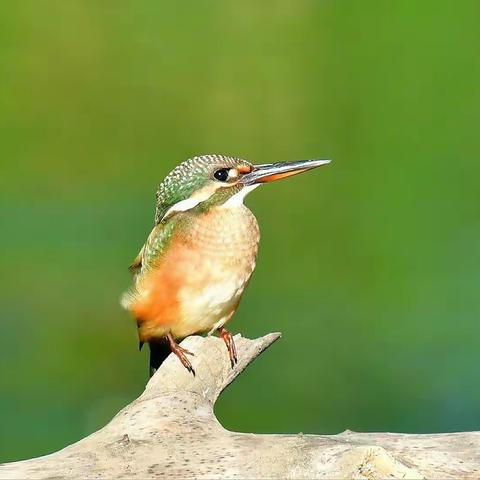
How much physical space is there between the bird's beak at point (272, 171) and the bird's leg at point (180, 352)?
0.40 m

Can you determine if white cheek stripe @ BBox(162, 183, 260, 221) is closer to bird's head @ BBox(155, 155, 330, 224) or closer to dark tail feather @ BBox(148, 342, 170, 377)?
bird's head @ BBox(155, 155, 330, 224)

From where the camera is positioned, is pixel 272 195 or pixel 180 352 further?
pixel 272 195

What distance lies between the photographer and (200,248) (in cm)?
339

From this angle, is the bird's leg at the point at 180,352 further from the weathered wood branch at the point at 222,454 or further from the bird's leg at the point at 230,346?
the weathered wood branch at the point at 222,454

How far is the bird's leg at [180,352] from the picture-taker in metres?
3.22

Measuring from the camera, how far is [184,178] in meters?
3.39

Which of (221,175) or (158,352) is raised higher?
(221,175)

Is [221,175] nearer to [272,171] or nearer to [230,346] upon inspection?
[272,171]

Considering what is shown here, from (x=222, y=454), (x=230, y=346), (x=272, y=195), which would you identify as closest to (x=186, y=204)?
(x=230, y=346)

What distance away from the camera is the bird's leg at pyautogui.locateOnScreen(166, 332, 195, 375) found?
10.6 ft

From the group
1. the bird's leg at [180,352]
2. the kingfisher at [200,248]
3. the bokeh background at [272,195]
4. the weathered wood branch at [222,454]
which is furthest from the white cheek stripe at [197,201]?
the bokeh background at [272,195]

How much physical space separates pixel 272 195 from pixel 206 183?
11.3 ft

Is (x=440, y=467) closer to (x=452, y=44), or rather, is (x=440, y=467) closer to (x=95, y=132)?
(x=95, y=132)

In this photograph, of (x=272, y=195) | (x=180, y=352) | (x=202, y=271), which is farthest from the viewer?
(x=272, y=195)
